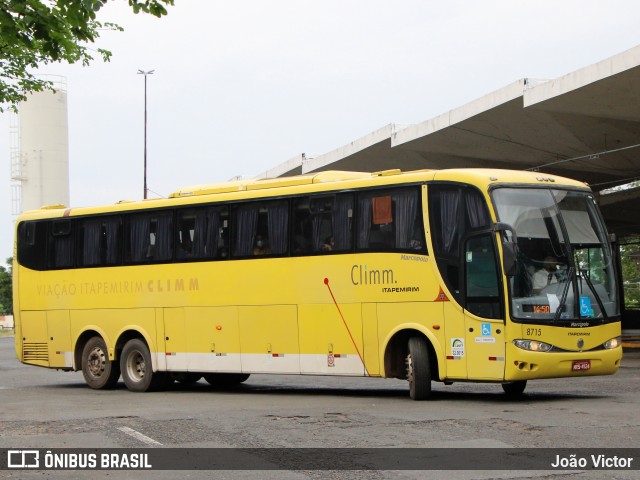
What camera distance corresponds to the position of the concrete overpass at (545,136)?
2666 cm

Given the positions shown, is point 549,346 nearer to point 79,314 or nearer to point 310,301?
point 310,301

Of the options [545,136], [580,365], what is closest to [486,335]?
[580,365]

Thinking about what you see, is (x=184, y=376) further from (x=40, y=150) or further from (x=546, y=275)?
(x=40, y=150)

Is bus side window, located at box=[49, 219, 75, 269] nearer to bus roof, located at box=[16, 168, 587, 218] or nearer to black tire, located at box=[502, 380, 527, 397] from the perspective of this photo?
bus roof, located at box=[16, 168, 587, 218]

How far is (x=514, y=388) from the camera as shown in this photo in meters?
16.8

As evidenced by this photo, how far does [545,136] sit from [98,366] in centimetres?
1629

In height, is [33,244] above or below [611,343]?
above

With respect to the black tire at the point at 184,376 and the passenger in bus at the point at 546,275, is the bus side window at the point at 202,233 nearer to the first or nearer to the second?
the black tire at the point at 184,376

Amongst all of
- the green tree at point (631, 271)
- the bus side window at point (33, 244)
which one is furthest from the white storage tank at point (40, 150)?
the bus side window at point (33, 244)

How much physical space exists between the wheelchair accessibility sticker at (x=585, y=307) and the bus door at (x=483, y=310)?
1170 mm

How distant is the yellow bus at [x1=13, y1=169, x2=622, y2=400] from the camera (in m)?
15.4

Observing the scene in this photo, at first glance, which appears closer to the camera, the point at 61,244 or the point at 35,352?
the point at 61,244

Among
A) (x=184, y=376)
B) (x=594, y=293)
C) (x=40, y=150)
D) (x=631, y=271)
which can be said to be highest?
(x=40, y=150)

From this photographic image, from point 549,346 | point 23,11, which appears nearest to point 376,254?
point 549,346
